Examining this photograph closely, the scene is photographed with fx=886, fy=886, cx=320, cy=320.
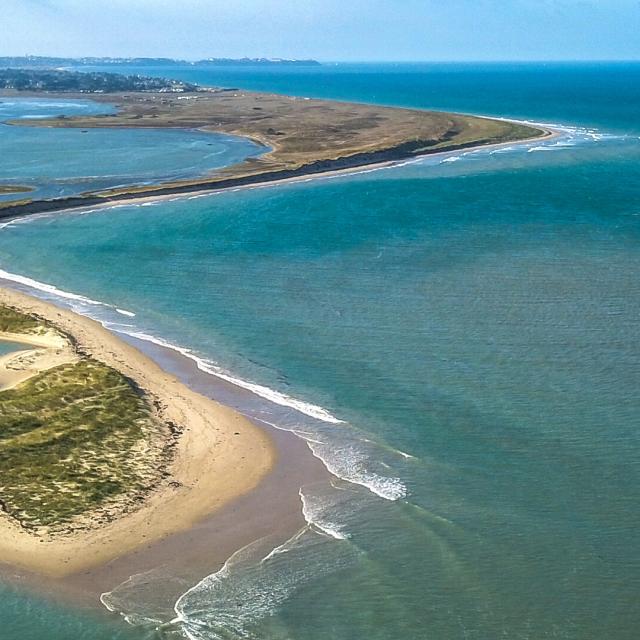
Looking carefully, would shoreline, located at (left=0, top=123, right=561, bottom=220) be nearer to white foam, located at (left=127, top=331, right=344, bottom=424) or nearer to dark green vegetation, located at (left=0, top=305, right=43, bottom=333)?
dark green vegetation, located at (left=0, top=305, right=43, bottom=333)

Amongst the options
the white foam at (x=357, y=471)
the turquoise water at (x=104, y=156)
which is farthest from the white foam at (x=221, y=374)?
the turquoise water at (x=104, y=156)

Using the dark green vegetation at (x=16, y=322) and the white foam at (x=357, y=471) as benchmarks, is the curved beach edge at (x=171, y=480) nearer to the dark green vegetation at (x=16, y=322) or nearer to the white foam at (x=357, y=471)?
the white foam at (x=357, y=471)

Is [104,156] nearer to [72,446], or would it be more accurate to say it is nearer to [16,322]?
[16,322]

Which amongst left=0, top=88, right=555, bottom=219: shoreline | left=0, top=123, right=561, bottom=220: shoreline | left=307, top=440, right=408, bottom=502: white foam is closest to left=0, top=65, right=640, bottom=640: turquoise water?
left=307, top=440, right=408, bottom=502: white foam

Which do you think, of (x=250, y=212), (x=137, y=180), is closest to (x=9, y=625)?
(x=250, y=212)

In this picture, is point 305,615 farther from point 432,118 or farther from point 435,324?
point 432,118
